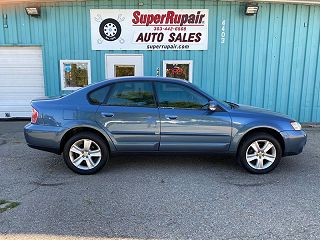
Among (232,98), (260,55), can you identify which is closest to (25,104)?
(232,98)

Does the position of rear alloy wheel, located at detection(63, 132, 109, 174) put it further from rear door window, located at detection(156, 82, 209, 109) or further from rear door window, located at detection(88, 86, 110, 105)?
rear door window, located at detection(156, 82, 209, 109)

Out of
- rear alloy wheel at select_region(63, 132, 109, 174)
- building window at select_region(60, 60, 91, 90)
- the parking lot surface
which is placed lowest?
the parking lot surface

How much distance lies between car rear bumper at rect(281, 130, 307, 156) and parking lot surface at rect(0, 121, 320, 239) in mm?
410

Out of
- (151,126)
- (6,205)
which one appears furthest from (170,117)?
(6,205)

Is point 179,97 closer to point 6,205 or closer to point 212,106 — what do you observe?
point 212,106

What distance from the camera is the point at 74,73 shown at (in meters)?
8.45

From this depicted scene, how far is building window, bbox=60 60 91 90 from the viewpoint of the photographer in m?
8.37

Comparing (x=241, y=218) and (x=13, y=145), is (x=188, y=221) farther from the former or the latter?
(x=13, y=145)

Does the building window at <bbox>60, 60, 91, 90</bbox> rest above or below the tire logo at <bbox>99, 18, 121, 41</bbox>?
below

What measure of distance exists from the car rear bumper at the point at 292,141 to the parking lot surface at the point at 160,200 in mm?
410

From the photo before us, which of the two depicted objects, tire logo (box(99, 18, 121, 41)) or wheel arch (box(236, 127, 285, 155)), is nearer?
wheel arch (box(236, 127, 285, 155))

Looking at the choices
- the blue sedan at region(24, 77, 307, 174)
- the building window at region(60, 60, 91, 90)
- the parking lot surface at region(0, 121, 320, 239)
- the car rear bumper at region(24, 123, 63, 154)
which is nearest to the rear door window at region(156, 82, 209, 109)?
the blue sedan at region(24, 77, 307, 174)

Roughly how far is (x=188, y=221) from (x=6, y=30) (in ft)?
25.8

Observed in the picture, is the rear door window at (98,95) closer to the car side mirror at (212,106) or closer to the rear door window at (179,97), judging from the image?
the rear door window at (179,97)
